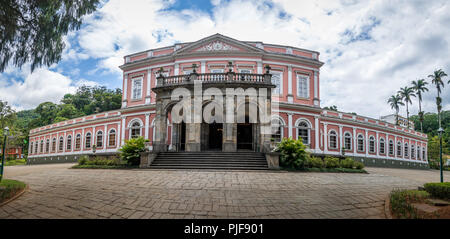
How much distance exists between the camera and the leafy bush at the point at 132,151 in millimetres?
12578

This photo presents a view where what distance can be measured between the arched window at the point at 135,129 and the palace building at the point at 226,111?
104mm

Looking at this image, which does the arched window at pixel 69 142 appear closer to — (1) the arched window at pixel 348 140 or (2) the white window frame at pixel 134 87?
(2) the white window frame at pixel 134 87

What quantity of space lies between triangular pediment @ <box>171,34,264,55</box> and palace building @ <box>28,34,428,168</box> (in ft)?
0.30

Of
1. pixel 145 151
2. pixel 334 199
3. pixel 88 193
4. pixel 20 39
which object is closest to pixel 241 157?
pixel 145 151

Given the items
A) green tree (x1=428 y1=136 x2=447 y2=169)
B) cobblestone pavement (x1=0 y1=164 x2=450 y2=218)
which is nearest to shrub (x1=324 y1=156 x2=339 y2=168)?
cobblestone pavement (x1=0 y1=164 x2=450 y2=218)

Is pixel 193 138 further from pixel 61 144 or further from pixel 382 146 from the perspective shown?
pixel 61 144

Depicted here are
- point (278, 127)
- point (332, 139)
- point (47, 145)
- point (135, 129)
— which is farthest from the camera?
point (47, 145)

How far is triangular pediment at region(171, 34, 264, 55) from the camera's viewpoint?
20.0 metres

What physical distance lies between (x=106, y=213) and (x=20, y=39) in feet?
17.5

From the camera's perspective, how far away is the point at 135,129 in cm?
2153

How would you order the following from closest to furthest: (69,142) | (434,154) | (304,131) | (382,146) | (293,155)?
(293,155), (304,131), (382,146), (69,142), (434,154)

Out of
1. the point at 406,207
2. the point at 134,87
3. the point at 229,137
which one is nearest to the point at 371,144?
the point at 229,137

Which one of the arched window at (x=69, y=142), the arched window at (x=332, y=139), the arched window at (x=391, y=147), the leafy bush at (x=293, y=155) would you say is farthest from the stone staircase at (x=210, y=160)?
the arched window at (x=391, y=147)

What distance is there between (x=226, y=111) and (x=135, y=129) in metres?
12.3
